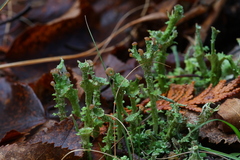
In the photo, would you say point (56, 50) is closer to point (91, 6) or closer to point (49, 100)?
point (91, 6)

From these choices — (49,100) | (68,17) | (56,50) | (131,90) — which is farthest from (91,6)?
(131,90)

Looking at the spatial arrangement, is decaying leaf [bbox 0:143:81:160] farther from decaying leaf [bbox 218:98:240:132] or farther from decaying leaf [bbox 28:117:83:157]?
decaying leaf [bbox 218:98:240:132]

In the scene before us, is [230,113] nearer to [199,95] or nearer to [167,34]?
[199,95]

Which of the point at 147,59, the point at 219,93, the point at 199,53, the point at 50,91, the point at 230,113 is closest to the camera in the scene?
the point at 147,59

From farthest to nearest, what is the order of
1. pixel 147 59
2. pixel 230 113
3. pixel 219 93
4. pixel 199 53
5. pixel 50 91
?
pixel 50 91, pixel 199 53, pixel 219 93, pixel 230 113, pixel 147 59

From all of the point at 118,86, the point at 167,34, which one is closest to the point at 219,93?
the point at 167,34

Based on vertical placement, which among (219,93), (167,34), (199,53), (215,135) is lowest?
(215,135)

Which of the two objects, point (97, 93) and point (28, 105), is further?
point (28, 105)

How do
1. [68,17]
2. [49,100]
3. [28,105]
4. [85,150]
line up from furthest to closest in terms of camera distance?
[68,17] < [49,100] < [28,105] < [85,150]

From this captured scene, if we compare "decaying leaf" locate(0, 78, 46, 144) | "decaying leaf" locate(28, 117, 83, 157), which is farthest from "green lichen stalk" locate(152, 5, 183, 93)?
"decaying leaf" locate(0, 78, 46, 144)
